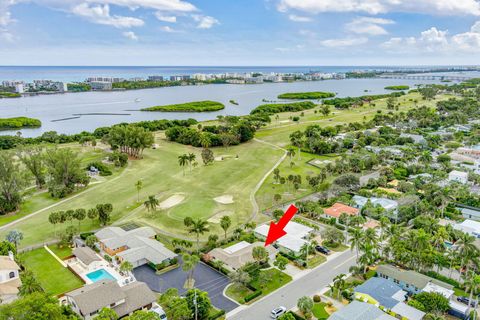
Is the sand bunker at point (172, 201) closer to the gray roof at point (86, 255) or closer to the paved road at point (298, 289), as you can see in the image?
the gray roof at point (86, 255)

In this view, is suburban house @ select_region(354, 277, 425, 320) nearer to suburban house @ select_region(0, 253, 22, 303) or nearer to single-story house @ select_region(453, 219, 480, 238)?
single-story house @ select_region(453, 219, 480, 238)

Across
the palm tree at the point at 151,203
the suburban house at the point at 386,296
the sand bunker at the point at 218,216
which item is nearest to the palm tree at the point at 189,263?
the sand bunker at the point at 218,216

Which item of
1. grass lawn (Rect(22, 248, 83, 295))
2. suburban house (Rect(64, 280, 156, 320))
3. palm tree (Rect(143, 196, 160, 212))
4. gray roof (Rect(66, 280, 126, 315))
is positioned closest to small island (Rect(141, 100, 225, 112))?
palm tree (Rect(143, 196, 160, 212))

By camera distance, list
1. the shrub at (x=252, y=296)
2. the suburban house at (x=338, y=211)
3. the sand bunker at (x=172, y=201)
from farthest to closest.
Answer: the sand bunker at (x=172, y=201) < the suburban house at (x=338, y=211) < the shrub at (x=252, y=296)

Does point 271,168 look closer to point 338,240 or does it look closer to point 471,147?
point 338,240

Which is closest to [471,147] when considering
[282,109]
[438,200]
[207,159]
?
[438,200]

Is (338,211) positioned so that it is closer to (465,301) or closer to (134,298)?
(465,301)
